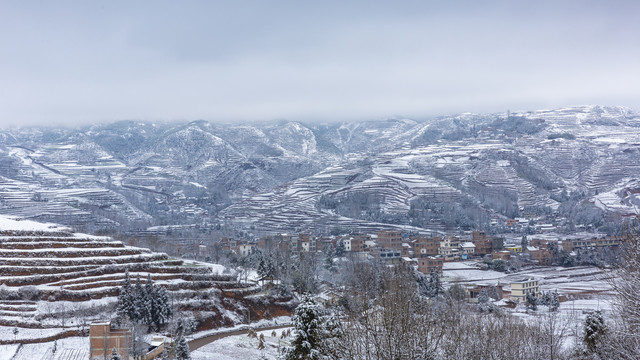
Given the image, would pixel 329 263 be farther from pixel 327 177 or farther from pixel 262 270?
pixel 327 177

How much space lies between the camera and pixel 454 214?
87750 mm

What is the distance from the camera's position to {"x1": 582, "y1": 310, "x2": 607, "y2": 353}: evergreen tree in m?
17.4

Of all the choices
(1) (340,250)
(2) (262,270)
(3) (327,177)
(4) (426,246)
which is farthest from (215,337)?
(3) (327,177)

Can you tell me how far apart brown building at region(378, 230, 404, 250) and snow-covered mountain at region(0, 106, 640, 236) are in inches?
623

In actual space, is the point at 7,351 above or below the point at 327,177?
above

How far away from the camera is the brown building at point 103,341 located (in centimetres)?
2461

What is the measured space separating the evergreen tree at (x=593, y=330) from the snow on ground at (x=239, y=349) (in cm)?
1264

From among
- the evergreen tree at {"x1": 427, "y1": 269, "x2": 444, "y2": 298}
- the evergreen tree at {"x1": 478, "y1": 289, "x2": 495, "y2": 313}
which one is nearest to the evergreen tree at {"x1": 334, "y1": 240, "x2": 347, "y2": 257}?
the evergreen tree at {"x1": 427, "y1": 269, "x2": 444, "y2": 298}

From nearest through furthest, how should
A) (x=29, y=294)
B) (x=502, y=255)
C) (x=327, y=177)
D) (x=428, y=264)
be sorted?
(x=29, y=294) < (x=428, y=264) < (x=502, y=255) < (x=327, y=177)

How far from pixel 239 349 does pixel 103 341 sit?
259 inches

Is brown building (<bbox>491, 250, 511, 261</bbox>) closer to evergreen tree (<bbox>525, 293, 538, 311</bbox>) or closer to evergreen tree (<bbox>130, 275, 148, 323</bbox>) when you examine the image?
evergreen tree (<bbox>525, 293, 538, 311</bbox>)

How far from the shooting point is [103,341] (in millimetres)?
24656

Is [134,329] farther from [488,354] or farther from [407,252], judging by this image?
[407,252]

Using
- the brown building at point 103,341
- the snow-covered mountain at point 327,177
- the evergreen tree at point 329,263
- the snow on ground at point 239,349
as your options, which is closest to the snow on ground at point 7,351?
the brown building at point 103,341
